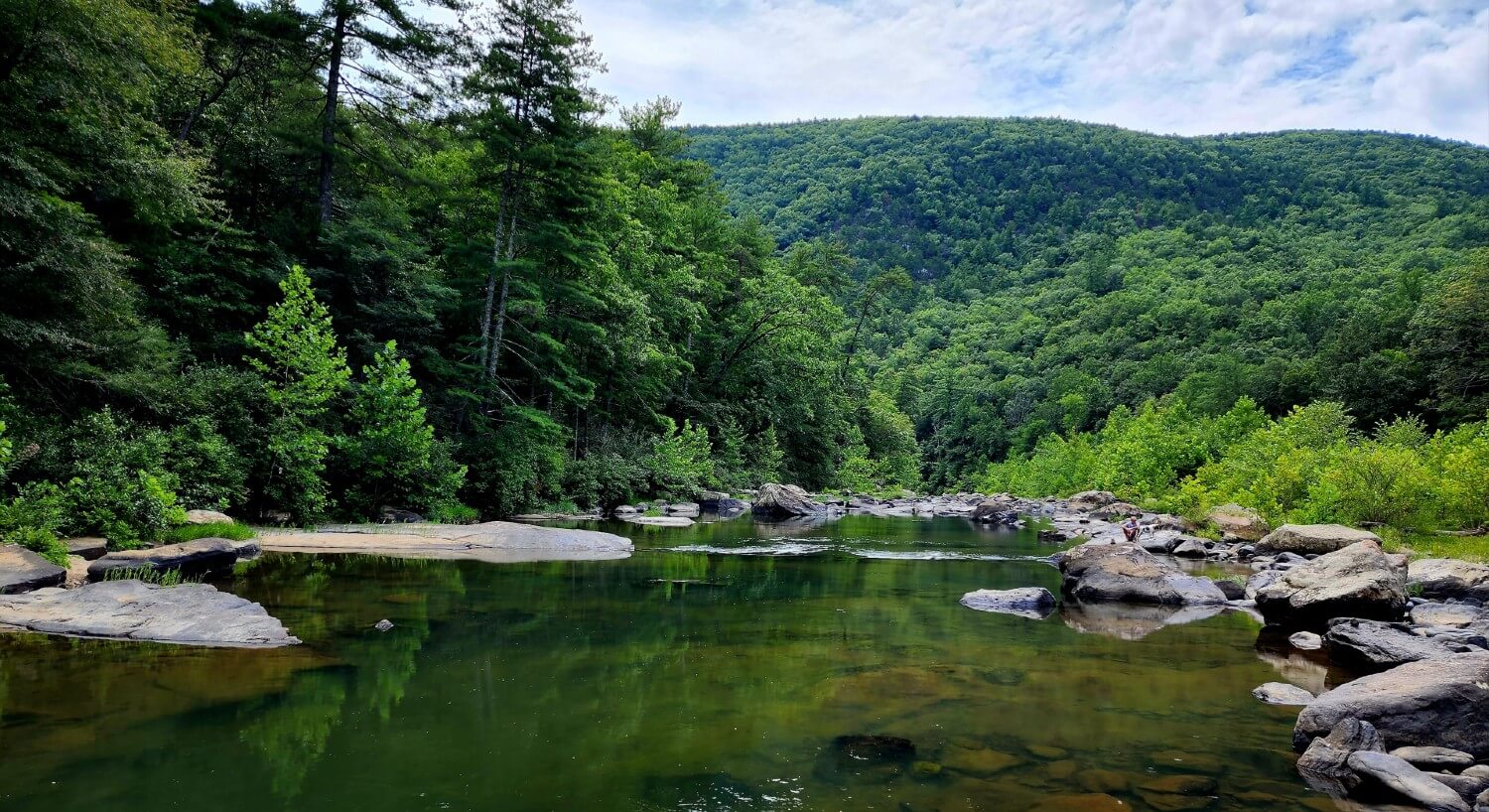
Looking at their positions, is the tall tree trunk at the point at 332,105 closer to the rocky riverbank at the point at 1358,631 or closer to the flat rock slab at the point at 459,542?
the flat rock slab at the point at 459,542

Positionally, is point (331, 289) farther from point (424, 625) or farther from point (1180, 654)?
point (1180, 654)

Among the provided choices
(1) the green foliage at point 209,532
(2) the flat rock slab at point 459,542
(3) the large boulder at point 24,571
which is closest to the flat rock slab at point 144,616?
Result: (3) the large boulder at point 24,571

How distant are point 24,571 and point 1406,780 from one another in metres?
14.2

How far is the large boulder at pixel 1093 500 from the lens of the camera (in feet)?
143

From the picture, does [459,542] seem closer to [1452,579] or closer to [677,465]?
[677,465]

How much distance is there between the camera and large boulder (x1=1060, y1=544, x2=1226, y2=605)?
45.4ft

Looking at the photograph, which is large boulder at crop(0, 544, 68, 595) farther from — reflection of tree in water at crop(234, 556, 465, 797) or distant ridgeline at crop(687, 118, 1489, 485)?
distant ridgeline at crop(687, 118, 1489, 485)

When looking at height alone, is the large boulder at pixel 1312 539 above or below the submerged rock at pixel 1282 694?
above

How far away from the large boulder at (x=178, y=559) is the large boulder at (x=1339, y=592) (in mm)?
16639

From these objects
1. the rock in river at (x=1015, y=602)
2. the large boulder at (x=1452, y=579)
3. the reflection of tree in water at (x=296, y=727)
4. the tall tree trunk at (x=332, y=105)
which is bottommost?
the rock in river at (x=1015, y=602)

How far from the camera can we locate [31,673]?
7004 millimetres

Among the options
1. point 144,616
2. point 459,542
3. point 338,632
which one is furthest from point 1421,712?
point 459,542

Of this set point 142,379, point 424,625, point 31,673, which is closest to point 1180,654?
point 424,625

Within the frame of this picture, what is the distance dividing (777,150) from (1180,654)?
13592 cm
